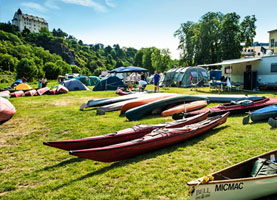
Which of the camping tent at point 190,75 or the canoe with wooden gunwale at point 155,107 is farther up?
the camping tent at point 190,75

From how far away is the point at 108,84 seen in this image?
20.0 metres

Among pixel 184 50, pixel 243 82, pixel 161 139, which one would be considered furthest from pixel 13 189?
pixel 184 50

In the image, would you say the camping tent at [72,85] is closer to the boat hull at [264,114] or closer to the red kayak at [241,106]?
the red kayak at [241,106]

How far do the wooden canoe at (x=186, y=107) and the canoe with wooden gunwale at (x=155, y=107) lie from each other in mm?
346

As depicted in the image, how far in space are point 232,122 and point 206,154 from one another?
2817mm

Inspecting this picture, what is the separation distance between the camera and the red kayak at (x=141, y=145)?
3421 millimetres

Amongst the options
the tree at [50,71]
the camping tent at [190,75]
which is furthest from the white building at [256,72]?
the tree at [50,71]

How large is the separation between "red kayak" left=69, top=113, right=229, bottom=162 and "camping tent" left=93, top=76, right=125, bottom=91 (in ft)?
51.4

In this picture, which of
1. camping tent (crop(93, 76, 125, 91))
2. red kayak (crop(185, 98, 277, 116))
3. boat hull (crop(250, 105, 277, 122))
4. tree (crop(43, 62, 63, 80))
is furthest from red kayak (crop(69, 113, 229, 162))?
tree (crop(43, 62, 63, 80))

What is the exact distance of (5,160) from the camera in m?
4.22

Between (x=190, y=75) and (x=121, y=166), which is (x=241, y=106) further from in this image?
(x=190, y=75)

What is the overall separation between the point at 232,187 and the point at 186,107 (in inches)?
232

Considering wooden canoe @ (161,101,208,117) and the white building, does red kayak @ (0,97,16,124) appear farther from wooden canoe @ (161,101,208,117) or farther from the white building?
the white building

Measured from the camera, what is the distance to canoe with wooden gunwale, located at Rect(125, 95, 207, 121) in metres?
7.27
